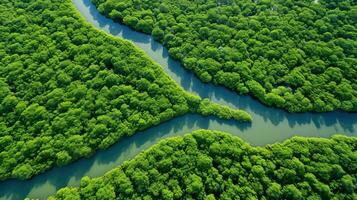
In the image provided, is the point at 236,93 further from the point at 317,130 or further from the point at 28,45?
the point at 28,45

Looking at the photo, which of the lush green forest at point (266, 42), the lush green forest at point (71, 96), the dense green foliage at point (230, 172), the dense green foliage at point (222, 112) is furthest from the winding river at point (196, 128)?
the dense green foliage at point (230, 172)

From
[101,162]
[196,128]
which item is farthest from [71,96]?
[196,128]

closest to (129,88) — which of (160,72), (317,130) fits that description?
(160,72)

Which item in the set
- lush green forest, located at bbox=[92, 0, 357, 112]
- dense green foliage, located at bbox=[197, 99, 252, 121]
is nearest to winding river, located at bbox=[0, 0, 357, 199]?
dense green foliage, located at bbox=[197, 99, 252, 121]

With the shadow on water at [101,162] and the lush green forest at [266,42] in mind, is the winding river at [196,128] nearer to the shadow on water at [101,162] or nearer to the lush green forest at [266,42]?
the shadow on water at [101,162]

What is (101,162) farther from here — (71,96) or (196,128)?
(196,128)

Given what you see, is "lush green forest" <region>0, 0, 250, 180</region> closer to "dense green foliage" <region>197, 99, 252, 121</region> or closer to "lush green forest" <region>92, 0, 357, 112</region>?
"dense green foliage" <region>197, 99, 252, 121</region>
